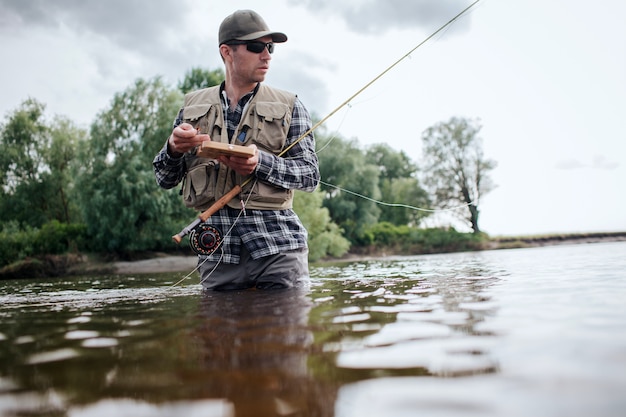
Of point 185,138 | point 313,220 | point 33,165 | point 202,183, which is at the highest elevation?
point 33,165

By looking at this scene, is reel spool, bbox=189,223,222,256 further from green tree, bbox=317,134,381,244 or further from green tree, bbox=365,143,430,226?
green tree, bbox=365,143,430,226

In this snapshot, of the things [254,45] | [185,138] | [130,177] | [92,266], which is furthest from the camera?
[130,177]

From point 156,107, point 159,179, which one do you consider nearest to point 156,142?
point 156,107

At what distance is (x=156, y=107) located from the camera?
2688cm

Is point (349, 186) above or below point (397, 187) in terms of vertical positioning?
below

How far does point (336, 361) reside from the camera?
1.39 m

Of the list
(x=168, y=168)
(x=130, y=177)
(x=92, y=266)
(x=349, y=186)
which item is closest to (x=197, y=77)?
(x=349, y=186)

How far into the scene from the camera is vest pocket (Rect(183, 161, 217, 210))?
3.88 meters

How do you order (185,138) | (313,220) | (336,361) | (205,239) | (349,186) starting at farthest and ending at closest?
(349,186), (313,220), (205,239), (185,138), (336,361)

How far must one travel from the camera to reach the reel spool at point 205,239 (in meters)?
3.77

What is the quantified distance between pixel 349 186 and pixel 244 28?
A: 33293 mm

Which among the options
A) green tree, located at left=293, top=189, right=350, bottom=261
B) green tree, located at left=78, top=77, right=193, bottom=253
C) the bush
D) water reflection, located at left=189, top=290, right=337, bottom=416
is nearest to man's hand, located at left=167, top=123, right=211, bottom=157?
water reflection, located at left=189, top=290, right=337, bottom=416

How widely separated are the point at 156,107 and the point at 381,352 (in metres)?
27.4

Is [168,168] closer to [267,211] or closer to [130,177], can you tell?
[267,211]
